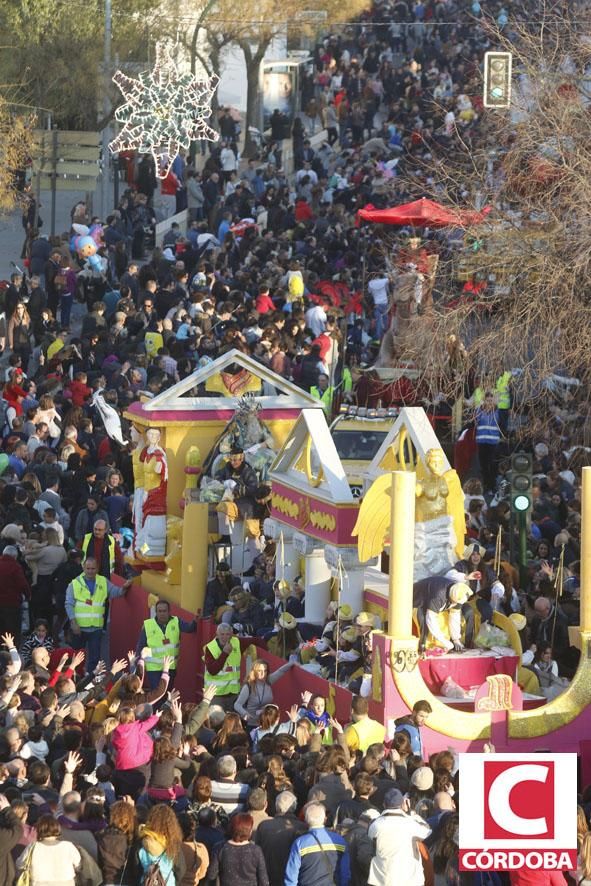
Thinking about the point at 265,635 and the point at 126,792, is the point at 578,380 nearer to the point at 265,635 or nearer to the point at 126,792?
the point at 265,635

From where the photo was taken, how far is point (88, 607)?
2080 centimetres

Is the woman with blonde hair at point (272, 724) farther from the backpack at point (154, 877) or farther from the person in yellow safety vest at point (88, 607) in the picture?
the person in yellow safety vest at point (88, 607)

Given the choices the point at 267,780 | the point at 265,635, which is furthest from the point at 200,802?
the point at 265,635

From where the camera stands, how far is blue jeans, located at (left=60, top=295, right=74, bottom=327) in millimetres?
31906

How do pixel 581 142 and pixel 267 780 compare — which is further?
pixel 581 142

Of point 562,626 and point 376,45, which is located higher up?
point 376,45

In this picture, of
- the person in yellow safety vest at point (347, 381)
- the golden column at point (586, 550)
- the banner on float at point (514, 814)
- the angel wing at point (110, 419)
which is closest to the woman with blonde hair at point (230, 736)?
the golden column at point (586, 550)

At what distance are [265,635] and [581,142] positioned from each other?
6454mm

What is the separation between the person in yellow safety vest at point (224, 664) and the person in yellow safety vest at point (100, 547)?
286cm

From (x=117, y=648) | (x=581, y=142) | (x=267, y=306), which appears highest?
(x=581, y=142)

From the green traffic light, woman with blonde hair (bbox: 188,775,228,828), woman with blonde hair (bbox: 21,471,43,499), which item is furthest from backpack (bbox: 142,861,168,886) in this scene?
woman with blonde hair (bbox: 21,471,43,499)

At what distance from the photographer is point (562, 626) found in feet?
63.1

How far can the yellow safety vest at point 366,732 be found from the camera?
16.4 m

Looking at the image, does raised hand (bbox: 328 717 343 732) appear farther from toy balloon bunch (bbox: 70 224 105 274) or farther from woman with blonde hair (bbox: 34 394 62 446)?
toy balloon bunch (bbox: 70 224 105 274)
